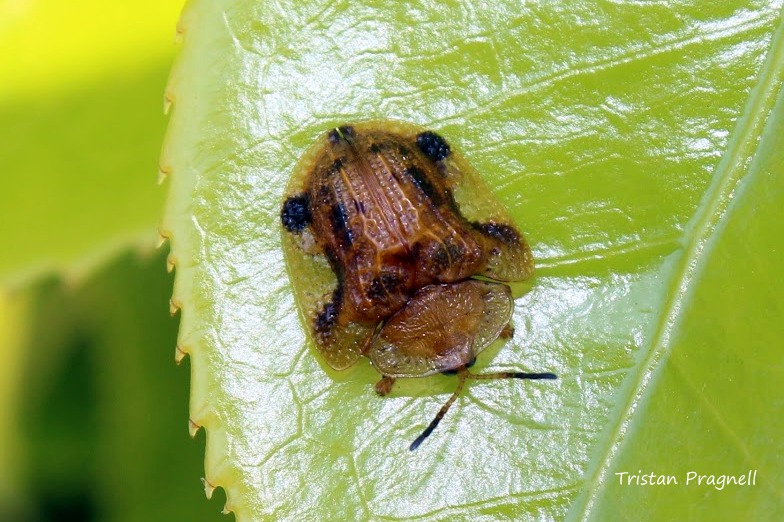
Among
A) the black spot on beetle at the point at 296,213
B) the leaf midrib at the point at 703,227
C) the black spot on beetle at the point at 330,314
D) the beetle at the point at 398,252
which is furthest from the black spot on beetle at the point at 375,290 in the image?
the leaf midrib at the point at 703,227

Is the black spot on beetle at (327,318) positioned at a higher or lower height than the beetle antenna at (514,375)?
higher

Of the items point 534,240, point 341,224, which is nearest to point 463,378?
point 534,240

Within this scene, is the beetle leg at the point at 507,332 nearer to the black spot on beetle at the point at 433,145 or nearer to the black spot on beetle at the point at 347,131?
the black spot on beetle at the point at 433,145

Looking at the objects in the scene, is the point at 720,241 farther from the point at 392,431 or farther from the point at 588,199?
the point at 392,431

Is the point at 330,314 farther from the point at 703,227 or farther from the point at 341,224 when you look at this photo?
the point at 703,227

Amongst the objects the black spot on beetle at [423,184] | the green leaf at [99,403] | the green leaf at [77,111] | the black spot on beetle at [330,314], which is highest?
the green leaf at [77,111]

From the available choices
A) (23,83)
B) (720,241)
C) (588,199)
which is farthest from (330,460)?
(23,83)

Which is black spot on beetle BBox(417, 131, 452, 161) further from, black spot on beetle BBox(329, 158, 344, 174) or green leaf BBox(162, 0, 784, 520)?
black spot on beetle BBox(329, 158, 344, 174)
